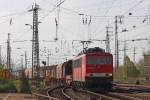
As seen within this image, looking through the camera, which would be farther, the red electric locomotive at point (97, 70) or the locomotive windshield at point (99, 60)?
the locomotive windshield at point (99, 60)

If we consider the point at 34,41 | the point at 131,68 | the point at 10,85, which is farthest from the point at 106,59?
the point at 131,68

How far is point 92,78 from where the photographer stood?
36.3m

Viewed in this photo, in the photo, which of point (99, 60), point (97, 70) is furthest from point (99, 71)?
point (99, 60)

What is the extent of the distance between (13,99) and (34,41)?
63.3ft

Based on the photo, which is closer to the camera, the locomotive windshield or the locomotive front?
the locomotive front

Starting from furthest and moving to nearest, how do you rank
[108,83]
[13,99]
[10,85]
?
[10,85] → [108,83] → [13,99]

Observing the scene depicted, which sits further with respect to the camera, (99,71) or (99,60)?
(99,60)

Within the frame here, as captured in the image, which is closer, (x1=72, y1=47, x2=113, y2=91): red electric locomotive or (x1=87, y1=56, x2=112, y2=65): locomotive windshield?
(x1=72, y1=47, x2=113, y2=91): red electric locomotive

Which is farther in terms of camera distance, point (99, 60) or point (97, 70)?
point (99, 60)

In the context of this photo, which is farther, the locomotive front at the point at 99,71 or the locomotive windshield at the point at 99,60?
the locomotive windshield at the point at 99,60

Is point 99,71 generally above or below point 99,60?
below

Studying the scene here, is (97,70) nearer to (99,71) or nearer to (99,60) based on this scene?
(99,71)

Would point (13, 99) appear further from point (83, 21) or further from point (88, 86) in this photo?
point (83, 21)

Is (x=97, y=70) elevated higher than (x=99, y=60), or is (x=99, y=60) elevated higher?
(x=99, y=60)
